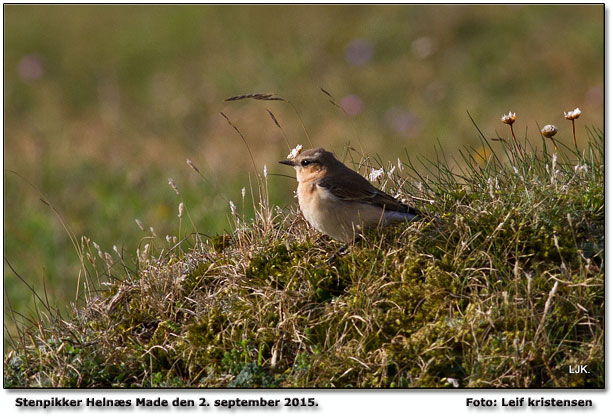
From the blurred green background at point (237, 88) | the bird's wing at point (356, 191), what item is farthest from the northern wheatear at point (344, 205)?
the blurred green background at point (237, 88)

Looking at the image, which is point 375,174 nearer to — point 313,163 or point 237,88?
point 313,163

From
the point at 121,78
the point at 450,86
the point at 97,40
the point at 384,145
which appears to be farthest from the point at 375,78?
the point at 97,40

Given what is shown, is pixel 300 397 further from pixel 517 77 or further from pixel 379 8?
pixel 379 8

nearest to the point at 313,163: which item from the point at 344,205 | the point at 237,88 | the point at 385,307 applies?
the point at 344,205

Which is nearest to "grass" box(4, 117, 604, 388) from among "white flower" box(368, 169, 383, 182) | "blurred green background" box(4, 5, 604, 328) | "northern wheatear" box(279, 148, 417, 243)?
"northern wheatear" box(279, 148, 417, 243)

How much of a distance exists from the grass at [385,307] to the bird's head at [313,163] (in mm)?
483

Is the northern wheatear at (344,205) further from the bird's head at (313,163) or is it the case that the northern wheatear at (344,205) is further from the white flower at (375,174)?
the white flower at (375,174)

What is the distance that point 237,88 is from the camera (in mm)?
16219

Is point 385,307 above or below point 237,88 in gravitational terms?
below

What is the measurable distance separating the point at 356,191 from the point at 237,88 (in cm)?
1138

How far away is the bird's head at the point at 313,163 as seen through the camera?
552 cm

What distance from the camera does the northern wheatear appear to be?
4910 millimetres

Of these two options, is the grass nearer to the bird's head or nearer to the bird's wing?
the bird's wing

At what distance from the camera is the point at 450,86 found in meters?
16.1
